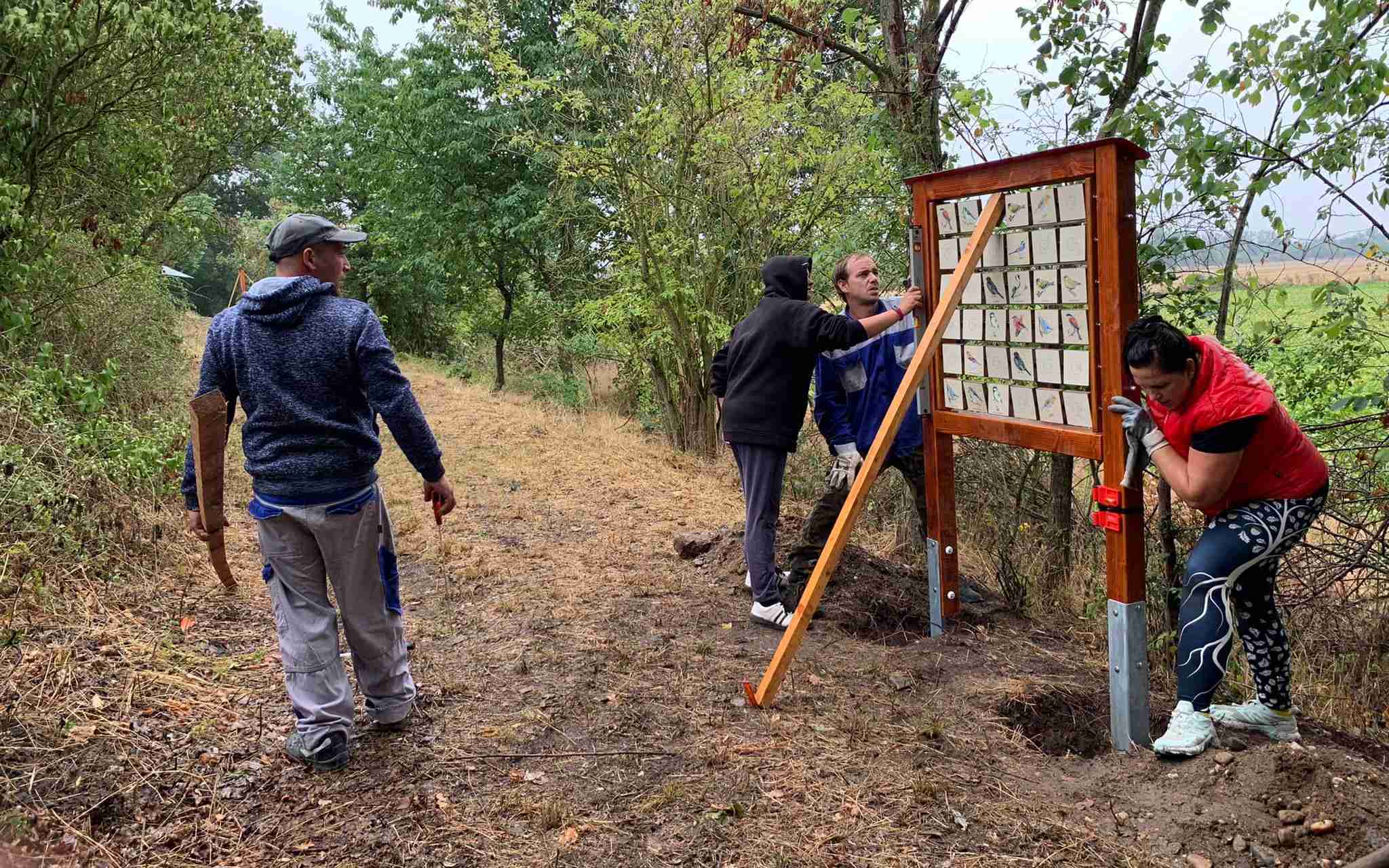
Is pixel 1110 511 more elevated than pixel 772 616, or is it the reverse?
pixel 1110 511

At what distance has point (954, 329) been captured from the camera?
14.5ft

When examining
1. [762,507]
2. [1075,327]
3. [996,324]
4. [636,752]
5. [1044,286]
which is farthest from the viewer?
[762,507]

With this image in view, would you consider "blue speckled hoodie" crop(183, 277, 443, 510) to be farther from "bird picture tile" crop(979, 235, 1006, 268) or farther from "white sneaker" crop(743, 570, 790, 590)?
"bird picture tile" crop(979, 235, 1006, 268)

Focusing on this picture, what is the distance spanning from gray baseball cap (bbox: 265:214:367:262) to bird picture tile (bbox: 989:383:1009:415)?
8.96ft

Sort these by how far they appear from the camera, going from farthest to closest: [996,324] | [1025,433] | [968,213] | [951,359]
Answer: [951,359]
[968,213]
[996,324]
[1025,433]

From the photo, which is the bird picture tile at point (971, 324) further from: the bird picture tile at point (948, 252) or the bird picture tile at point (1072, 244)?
the bird picture tile at point (1072, 244)

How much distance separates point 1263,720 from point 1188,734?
350 mm

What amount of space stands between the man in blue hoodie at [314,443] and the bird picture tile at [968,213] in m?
2.57

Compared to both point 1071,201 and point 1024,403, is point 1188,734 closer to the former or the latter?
point 1024,403

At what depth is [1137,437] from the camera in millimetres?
3277

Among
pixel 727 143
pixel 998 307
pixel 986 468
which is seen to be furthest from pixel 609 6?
pixel 998 307

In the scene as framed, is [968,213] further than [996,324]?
Yes

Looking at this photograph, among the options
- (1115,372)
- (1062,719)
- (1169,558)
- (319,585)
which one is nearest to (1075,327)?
(1115,372)

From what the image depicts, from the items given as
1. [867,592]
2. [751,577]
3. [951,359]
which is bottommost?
[867,592]
